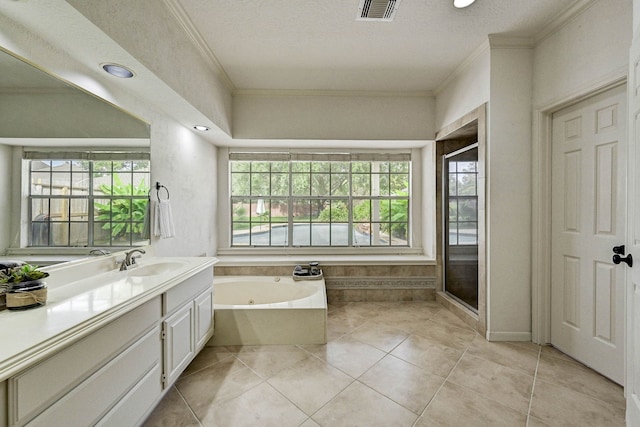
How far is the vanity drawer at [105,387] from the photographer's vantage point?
0.92m

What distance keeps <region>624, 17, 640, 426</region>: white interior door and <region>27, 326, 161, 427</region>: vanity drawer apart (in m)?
2.34

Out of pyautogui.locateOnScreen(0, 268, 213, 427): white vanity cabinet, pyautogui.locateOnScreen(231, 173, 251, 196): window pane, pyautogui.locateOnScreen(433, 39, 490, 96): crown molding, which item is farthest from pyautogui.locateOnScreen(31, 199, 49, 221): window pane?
pyautogui.locateOnScreen(433, 39, 490, 96): crown molding

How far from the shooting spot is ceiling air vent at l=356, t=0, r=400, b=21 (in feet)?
5.95

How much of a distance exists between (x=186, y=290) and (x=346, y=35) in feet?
7.50

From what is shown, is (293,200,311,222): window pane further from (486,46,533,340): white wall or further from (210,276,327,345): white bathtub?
(486,46,533,340): white wall

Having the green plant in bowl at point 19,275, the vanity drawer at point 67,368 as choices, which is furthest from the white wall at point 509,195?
the green plant in bowl at point 19,275

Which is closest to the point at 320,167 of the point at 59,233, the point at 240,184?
the point at 240,184

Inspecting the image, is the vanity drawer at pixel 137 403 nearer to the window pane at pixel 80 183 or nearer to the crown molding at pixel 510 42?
the window pane at pixel 80 183

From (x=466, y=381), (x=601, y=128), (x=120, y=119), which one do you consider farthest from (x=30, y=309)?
(x=601, y=128)

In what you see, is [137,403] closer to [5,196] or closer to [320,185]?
[5,196]

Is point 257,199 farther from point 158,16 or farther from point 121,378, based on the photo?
point 121,378

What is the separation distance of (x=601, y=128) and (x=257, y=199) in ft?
11.5

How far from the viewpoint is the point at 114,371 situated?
3.79ft

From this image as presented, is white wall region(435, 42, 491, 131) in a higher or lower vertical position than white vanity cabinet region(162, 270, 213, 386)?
higher
